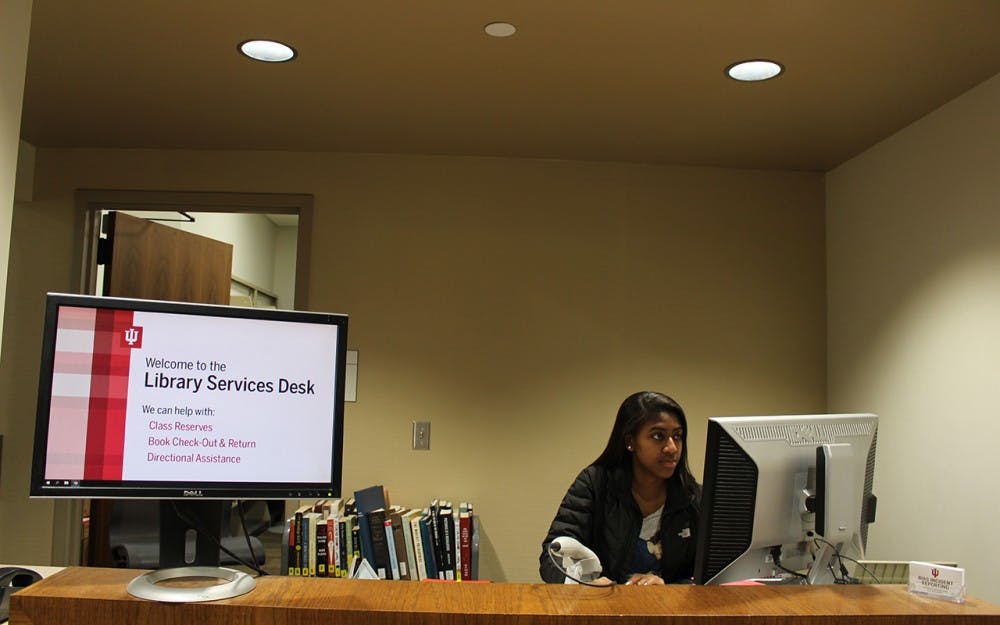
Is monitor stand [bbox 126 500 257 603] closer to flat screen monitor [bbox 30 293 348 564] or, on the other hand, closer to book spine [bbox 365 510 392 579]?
flat screen monitor [bbox 30 293 348 564]

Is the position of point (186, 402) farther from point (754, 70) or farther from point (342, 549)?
point (754, 70)

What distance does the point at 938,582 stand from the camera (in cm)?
133

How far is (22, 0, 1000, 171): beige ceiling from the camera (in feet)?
7.32

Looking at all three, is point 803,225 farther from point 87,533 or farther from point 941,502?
point 87,533

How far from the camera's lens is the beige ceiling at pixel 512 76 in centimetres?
223

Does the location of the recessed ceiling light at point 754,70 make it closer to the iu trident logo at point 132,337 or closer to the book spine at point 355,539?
the iu trident logo at point 132,337

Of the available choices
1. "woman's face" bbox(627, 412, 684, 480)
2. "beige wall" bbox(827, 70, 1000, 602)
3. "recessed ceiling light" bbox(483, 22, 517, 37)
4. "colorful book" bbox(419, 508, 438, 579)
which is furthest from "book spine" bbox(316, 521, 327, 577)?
"beige wall" bbox(827, 70, 1000, 602)

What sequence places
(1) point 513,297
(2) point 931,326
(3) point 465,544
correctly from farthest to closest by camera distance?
1. (1) point 513,297
2. (3) point 465,544
3. (2) point 931,326

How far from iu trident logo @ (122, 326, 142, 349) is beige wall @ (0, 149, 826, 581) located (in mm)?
2256

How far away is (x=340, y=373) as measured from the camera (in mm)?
1342

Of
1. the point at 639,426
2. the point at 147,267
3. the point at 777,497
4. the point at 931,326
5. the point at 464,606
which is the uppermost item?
the point at 147,267

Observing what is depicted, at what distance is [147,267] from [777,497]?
3.10 m

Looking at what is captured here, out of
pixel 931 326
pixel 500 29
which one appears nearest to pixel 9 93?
pixel 500 29

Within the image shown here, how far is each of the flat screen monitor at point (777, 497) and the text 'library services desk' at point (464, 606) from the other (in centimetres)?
22
